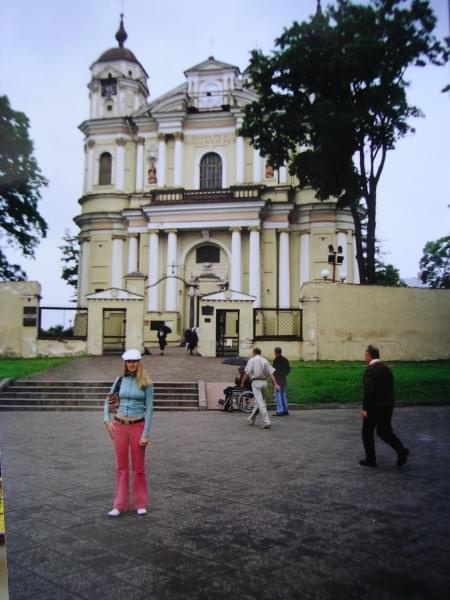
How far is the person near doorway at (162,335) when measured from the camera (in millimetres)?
2902

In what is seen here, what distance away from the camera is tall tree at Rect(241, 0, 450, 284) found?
1.48 metres

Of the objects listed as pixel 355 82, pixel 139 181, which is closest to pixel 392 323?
pixel 355 82

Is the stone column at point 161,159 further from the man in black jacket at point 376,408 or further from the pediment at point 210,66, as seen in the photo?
the man in black jacket at point 376,408

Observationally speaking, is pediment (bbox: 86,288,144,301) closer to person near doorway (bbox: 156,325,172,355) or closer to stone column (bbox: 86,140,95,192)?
person near doorway (bbox: 156,325,172,355)

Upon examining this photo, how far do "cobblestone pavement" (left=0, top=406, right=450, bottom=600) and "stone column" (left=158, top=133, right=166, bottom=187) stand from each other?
5.05 feet

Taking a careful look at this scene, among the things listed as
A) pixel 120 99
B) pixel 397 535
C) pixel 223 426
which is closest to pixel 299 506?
pixel 397 535

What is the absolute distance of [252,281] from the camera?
1875cm

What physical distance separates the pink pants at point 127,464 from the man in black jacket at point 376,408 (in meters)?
1.01

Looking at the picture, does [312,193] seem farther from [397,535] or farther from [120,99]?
[397,535]

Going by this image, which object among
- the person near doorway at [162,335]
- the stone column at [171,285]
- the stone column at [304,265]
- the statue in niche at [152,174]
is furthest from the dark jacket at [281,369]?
the statue in niche at [152,174]

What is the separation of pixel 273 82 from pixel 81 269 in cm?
124

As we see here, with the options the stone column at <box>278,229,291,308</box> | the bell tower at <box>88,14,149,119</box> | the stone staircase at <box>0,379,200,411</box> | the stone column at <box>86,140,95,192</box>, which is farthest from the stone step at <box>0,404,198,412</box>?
the stone column at <box>278,229,291,308</box>

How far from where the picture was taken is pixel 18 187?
5.95 feet

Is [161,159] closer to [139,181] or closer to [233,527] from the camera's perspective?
[139,181]
